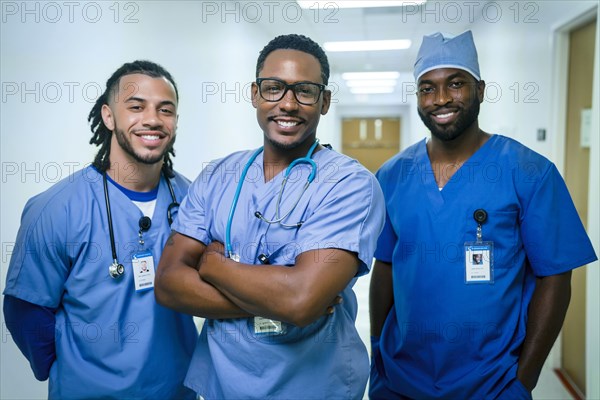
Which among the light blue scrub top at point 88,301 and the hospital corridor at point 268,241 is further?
the light blue scrub top at point 88,301

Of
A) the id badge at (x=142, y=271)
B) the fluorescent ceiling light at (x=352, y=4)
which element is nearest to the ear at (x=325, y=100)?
the id badge at (x=142, y=271)

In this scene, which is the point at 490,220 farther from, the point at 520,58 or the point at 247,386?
the point at 520,58

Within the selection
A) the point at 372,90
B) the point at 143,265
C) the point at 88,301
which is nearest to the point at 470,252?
the point at 143,265

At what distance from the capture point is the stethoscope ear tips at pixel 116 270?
1.16 meters

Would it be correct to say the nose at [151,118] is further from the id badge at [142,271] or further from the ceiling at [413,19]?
the ceiling at [413,19]

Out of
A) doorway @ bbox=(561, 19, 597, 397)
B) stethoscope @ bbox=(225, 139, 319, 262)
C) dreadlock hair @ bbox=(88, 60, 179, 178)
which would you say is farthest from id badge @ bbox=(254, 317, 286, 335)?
doorway @ bbox=(561, 19, 597, 397)

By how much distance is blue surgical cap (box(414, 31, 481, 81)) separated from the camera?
Answer: 1.27 meters

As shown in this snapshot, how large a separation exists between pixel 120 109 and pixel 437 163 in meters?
0.85

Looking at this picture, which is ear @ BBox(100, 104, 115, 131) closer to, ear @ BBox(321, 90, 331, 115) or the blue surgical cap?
ear @ BBox(321, 90, 331, 115)

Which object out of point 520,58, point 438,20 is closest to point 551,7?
point 520,58

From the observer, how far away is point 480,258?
122 cm

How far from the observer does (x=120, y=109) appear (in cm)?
129

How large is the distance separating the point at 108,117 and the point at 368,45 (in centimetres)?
388

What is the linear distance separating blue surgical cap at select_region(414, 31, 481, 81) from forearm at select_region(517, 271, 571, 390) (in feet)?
1.85
